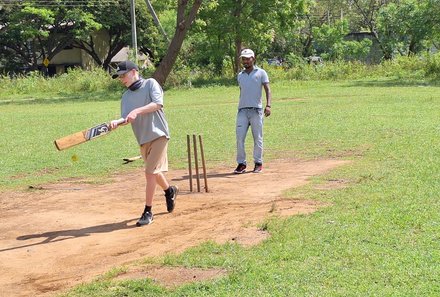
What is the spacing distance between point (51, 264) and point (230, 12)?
39908mm

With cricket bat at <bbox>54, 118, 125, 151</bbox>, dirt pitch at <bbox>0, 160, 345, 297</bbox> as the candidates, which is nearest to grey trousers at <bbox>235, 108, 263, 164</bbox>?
dirt pitch at <bbox>0, 160, 345, 297</bbox>

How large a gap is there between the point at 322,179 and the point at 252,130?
6.33 ft

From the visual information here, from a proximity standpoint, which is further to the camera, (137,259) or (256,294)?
(137,259)

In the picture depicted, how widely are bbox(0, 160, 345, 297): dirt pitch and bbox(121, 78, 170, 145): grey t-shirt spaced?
107cm

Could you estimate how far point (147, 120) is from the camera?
27.2ft

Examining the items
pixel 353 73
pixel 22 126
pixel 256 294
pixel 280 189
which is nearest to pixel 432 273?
pixel 256 294

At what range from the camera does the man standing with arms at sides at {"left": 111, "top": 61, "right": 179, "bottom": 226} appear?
8180mm

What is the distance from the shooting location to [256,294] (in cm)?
523

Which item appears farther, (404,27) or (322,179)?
(404,27)

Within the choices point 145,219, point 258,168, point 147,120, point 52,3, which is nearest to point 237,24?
point 52,3

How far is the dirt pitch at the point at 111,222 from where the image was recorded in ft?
21.6

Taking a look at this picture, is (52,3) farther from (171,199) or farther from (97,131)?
(97,131)

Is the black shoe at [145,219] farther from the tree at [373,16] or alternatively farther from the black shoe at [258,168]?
the tree at [373,16]

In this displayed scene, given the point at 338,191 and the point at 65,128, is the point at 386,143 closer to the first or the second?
the point at 338,191
